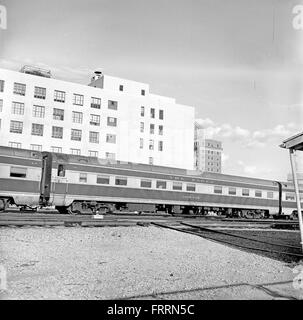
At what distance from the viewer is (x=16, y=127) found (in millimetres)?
41344

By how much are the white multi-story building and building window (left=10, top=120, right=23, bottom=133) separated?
0.12 metres

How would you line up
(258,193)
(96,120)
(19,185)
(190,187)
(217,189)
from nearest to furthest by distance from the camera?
(19,185)
(190,187)
(217,189)
(258,193)
(96,120)

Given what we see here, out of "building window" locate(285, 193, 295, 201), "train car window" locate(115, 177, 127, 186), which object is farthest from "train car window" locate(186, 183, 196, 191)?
"building window" locate(285, 193, 295, 201)

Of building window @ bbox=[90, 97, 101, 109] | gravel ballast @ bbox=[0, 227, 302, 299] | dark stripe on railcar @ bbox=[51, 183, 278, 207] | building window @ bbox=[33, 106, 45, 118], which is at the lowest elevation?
gravel ballast @ bbox=[0, 227, 302, 299]

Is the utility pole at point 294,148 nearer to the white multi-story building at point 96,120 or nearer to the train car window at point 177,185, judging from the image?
the train car window at point 177,185

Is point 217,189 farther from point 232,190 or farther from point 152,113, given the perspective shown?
point 152,113

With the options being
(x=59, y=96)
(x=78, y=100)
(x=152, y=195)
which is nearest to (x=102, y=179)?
(x=152, y=195)

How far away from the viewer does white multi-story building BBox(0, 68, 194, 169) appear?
4053cm

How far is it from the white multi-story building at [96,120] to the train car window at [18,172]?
19.7m

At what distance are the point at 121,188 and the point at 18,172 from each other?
218 inches

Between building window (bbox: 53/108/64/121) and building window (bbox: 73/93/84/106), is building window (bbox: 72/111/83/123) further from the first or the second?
building window (bbox: 53/108/64/121)

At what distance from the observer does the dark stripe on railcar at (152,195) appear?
1778 centimetres

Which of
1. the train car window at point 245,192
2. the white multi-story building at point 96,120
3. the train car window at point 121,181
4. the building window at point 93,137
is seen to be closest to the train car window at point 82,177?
the train car window at point 121,181

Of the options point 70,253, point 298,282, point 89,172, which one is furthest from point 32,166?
point 298,282
